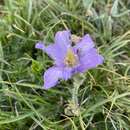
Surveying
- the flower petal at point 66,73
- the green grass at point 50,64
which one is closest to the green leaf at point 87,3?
the green grass at point 50,64

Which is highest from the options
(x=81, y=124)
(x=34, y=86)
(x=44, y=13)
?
(x=44, y=13)

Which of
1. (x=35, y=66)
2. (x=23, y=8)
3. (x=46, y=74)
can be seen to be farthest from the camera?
(x=23, y=8)

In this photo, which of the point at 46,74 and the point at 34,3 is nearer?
the point at 46,74

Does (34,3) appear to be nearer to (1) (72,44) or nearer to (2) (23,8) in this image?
(2) (23,8)

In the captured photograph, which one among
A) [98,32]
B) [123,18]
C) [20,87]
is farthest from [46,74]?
[123,18]

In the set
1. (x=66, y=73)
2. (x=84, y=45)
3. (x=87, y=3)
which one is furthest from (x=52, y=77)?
(x=87, y=3)

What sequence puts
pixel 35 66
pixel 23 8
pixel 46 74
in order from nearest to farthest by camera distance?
pixel 46 74
pixel 35 66
pixel 23 8

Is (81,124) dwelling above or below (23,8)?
below
